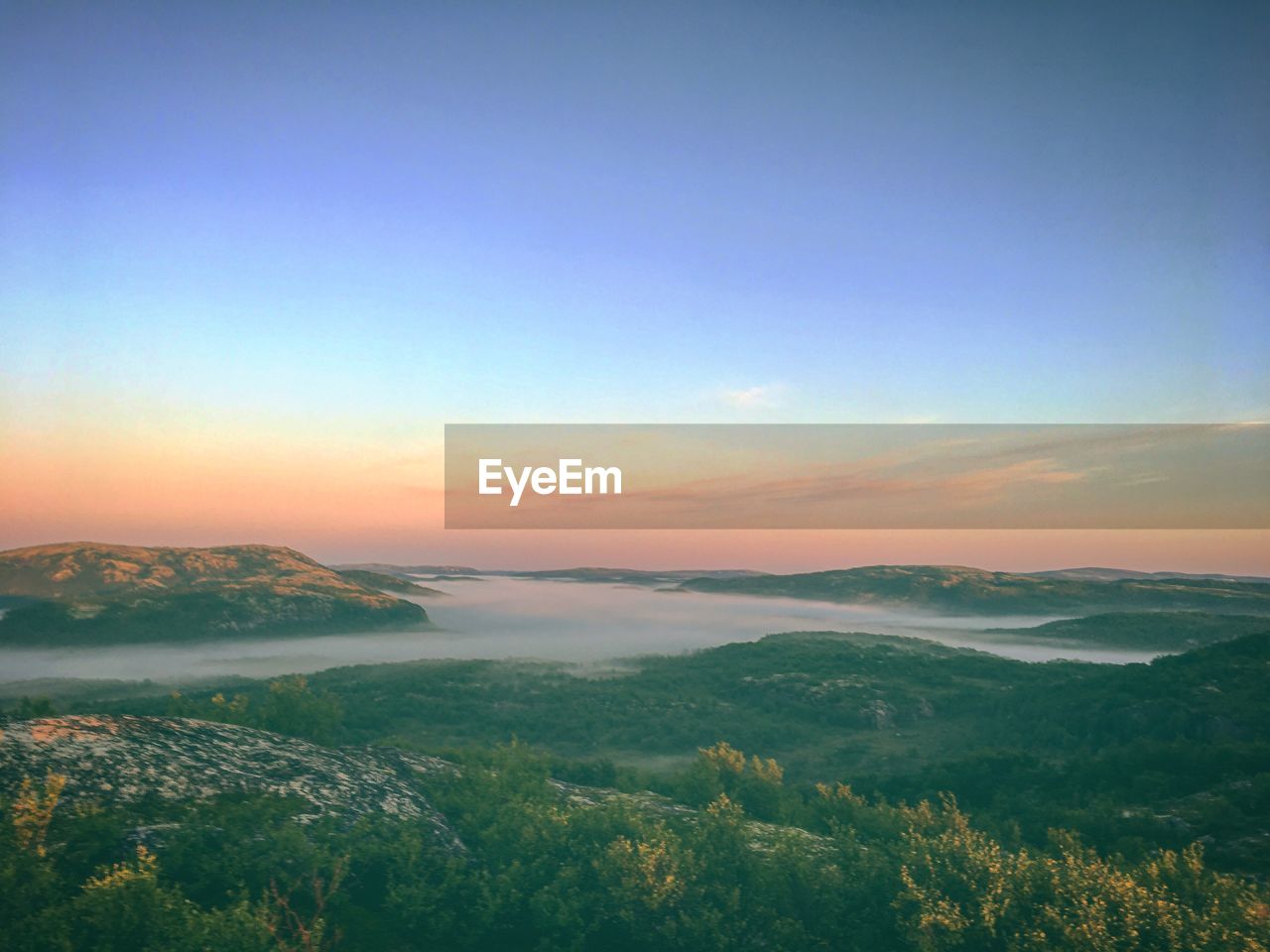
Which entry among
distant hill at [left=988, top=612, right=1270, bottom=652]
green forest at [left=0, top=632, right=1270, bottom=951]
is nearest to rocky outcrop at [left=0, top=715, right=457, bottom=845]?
green forest at [left=0, top=632, right=1270, bottom=951]

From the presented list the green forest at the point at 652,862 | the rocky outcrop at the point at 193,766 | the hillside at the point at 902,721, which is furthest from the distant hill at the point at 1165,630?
the rocky outcrop at the point at 193,766

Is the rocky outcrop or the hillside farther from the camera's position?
the hillside

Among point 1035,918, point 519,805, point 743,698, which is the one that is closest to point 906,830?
point 1035,918

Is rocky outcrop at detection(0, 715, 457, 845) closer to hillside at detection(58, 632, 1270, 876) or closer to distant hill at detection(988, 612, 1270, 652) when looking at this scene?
hillside at detection(58, 632, 1270, 876)

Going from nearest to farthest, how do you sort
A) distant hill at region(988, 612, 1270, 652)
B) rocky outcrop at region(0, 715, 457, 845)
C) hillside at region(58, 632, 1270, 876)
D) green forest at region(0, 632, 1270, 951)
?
green forest at region(0, 632, 1270, 951)
rocky outcrop at region(0, 715, 457, 845)
hillside at region(58, 632, 1270, 876)
distant hill at region(988, 612, 1270, 652)

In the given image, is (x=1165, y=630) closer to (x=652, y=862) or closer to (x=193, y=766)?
(x=652, y=862)

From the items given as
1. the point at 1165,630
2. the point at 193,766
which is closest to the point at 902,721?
the point at 193,766

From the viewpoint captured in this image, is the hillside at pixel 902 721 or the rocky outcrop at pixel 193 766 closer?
the rocky outcrop at pixel 193 766

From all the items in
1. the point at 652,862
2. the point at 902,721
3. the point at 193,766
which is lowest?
the point at 902,721

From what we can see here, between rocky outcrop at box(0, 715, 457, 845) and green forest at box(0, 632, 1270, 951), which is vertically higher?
rocky outcrop at box(0, 715, 457, 845)

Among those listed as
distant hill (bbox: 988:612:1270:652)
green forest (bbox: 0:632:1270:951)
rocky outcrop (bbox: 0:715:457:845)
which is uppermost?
rocky outcrop (bbox: 0:715:457:845)

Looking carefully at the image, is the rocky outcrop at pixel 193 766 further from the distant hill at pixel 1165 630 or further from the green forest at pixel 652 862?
the distant hill at pixel 1165 630

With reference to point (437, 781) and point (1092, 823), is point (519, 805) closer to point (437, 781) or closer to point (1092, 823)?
point (437, 781)
